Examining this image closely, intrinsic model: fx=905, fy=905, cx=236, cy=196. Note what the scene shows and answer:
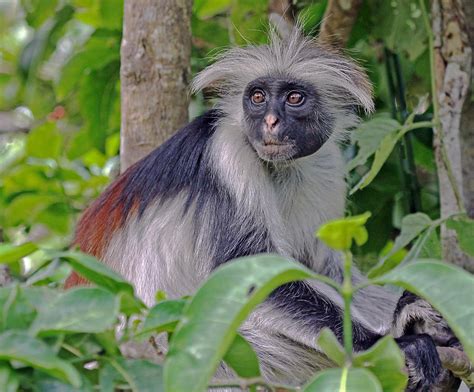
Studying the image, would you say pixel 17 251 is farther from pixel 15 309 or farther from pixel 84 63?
pixel 84 63

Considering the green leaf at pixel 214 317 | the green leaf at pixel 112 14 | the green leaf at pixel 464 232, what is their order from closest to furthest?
the green leaf at pixel 214 317 → the green leaf at pixel 464 232 → the green leaf at pixel 112 14

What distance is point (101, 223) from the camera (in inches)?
195

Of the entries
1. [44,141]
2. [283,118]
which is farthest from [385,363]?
[44,141]

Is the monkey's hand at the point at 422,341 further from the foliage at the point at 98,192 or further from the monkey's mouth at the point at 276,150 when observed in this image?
the monkey's mouth at the point at 276,150

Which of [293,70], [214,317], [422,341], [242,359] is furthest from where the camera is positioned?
[293,70]

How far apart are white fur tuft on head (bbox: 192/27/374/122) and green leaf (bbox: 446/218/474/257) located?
1.12 meters

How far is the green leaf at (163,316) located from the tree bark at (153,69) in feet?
10.6

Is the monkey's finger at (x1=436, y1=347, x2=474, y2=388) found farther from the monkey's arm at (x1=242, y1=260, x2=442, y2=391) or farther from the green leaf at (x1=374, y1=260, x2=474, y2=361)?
the green leaf at (x1=374, y1=260, x2=474, y2=361)

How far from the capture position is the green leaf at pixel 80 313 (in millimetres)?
1928

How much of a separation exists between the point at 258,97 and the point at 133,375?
3.26 meters

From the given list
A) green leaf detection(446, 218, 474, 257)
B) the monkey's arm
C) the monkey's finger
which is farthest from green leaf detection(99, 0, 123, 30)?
the monkey's finger

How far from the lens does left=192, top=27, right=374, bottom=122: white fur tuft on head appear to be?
5473 mm

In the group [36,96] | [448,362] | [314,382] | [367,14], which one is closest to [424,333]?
[448,362]

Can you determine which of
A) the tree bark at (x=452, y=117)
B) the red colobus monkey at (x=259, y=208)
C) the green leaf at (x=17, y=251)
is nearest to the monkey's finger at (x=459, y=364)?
the red colobus monkey at (x=259, y=208)
